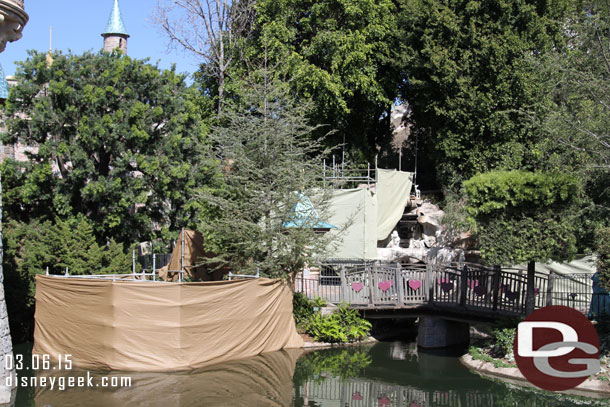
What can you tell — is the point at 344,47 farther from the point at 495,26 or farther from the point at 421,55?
the point at 495,26

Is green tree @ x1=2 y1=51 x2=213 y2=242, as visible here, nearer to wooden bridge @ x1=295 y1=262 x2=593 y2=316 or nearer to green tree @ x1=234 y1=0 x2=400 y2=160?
wooden bridge @ x1=295 y1=262 x2=593 y2=316

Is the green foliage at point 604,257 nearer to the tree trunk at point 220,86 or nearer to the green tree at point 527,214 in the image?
the green tree at point 527,214

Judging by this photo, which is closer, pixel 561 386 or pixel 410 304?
pixel 561 386

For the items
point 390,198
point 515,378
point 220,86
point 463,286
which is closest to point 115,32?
point 220,86

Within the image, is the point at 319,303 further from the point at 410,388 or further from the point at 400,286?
the point at 410,388

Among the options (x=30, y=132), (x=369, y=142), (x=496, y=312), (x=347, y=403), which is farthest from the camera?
(x=369, y=142)

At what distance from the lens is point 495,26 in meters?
27.1

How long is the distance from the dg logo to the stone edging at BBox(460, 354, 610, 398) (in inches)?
5.1

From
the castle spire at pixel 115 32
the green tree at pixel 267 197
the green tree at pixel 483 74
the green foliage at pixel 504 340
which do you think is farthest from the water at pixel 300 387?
the castle spire at pixel 115 32

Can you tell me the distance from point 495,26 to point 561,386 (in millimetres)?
17807

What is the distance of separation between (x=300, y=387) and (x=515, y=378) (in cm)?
504

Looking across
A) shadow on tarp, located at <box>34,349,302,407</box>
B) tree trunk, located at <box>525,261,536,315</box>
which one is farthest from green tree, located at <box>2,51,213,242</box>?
tree trunk, located at <box>525,261,536,315</box>

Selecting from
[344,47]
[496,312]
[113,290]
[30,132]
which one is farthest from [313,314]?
[344,47]

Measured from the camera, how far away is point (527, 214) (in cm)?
1507
